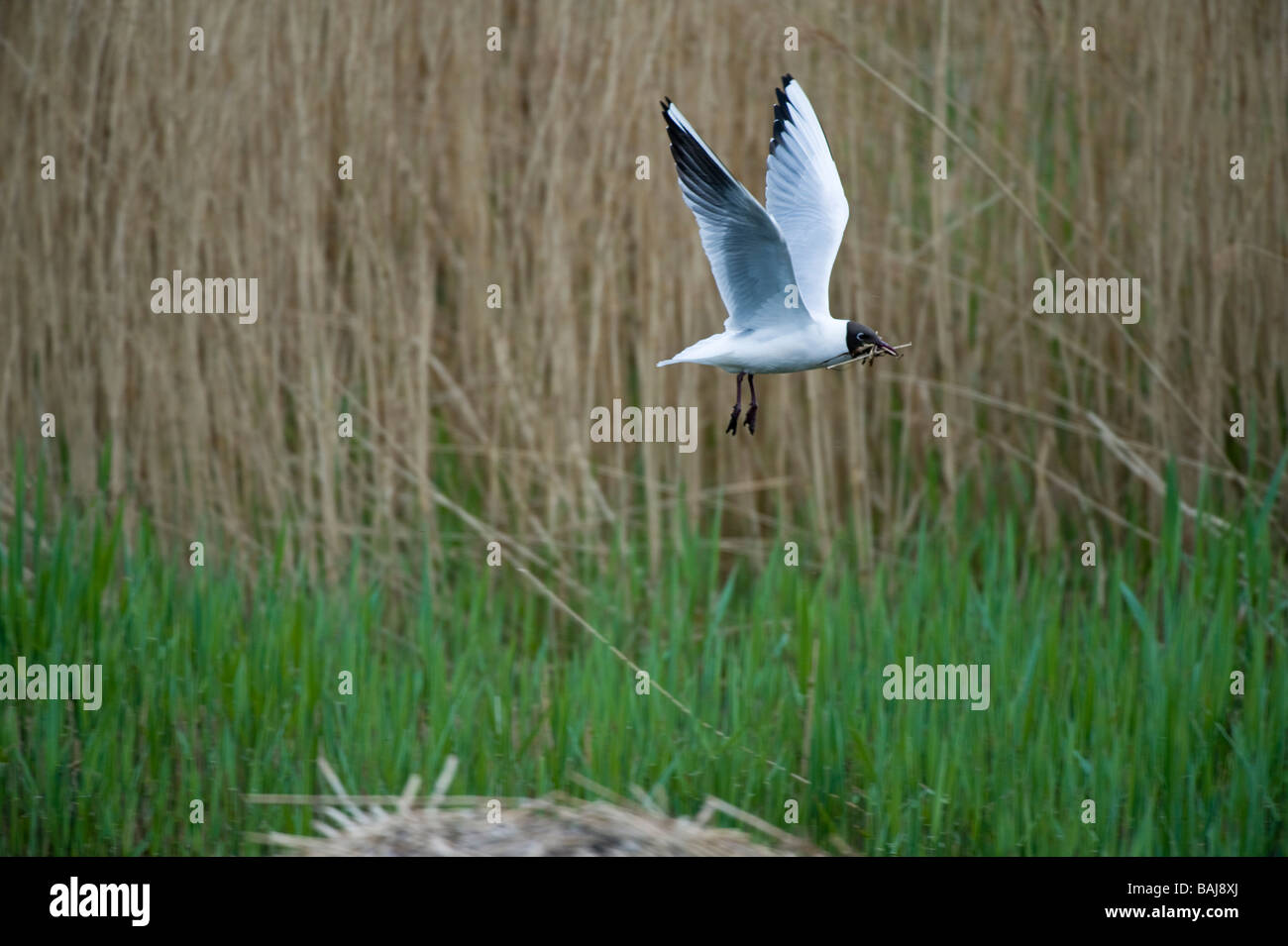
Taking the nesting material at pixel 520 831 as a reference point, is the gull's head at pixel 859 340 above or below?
above

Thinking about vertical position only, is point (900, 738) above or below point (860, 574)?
below

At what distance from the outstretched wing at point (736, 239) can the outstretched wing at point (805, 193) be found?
0.22 m

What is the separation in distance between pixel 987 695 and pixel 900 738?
0.46 meters

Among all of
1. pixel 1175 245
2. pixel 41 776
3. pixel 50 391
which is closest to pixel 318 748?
pixel 41 776

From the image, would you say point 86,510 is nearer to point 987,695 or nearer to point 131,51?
point 131,51

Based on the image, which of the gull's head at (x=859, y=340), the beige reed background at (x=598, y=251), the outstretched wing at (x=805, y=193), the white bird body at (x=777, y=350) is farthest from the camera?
the beige reed background at (x=598, y=251)

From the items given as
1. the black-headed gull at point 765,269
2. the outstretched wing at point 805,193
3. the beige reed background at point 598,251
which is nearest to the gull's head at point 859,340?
the black-headed gull at point 765,269

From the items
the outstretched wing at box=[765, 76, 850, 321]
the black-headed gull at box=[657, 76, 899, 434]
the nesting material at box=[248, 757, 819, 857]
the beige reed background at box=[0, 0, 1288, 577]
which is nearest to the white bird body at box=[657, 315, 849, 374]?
the black-headed gull at box=[657, 76, 899, 434]

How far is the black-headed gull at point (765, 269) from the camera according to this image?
12.5ft

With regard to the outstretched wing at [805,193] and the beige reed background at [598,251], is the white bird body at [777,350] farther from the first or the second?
the beige reed background at [598,251]

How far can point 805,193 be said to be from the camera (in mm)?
4445

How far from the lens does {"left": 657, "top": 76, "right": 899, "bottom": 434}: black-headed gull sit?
12.5ft

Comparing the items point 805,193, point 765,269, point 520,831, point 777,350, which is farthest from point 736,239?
point 520,831

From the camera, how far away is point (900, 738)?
4969mm
